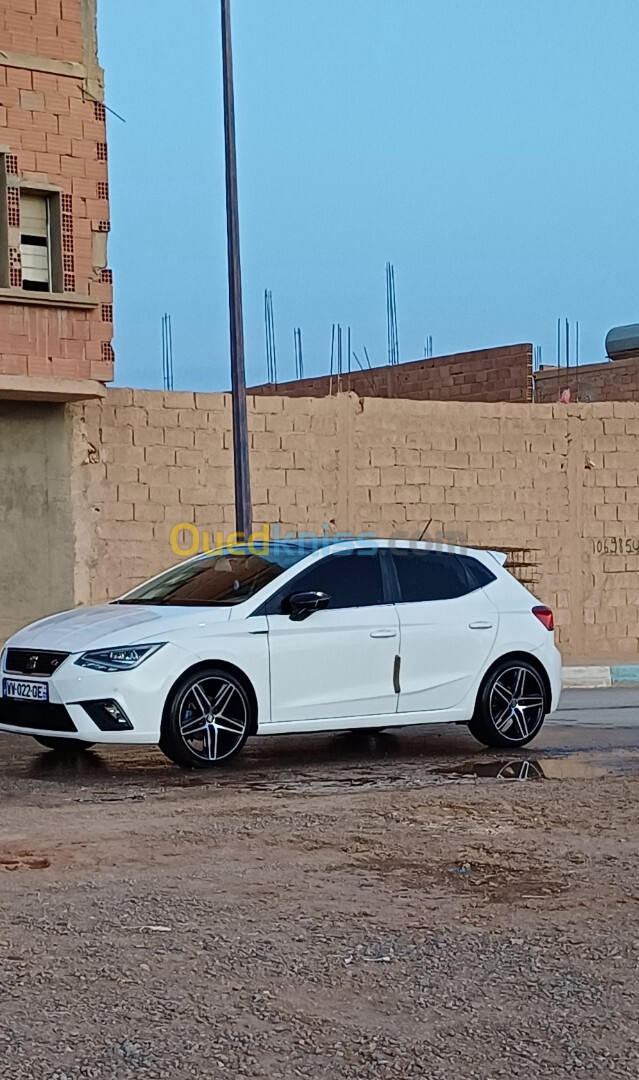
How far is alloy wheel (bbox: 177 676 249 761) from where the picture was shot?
407 inches

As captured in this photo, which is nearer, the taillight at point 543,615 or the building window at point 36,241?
the taillight at point 543,615

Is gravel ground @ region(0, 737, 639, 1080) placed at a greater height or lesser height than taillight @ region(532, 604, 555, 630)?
lesser

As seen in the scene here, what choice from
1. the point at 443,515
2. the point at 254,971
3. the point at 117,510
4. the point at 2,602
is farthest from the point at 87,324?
the point at 254,971

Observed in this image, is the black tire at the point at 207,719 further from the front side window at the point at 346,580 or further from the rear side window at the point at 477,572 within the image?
the rear side window at the point at 477,572

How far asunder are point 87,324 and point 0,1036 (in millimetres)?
13425

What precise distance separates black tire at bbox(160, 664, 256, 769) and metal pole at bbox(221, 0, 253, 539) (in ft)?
20.8

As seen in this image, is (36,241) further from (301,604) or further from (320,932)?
(320,932)

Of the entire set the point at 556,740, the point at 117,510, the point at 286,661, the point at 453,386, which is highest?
the point at 453,386

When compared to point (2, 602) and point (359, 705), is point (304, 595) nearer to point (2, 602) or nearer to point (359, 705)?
point (359, 705)

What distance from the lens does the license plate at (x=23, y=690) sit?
10.3 metres

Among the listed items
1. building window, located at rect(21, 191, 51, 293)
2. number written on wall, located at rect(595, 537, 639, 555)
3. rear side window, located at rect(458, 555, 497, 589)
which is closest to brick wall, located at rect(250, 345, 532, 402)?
number written on wall, located at rect(595, 537, 639, 555)

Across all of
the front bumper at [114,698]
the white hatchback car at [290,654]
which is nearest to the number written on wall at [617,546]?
the white hatchback car at [290,654]

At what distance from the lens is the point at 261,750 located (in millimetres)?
11922

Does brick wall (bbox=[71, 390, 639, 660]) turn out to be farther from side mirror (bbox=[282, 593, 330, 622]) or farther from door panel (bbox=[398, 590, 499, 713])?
side mirror (bbox=[282, 593, 330, 622])
